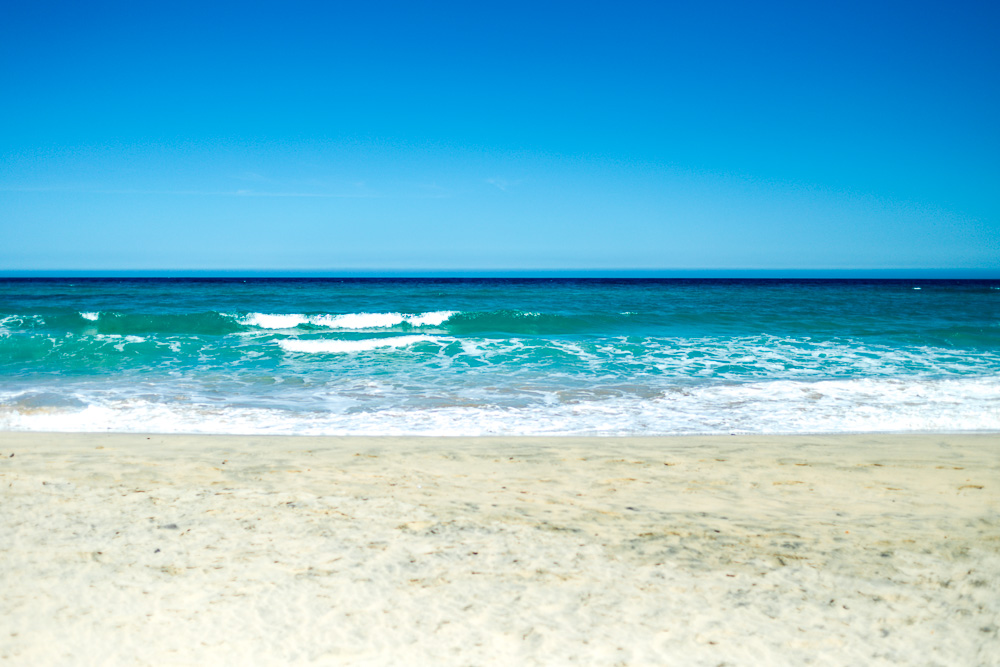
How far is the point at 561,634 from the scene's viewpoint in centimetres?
252

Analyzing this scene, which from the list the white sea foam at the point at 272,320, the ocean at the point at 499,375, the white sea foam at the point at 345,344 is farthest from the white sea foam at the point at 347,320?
the white sea foam at the point at 345,344

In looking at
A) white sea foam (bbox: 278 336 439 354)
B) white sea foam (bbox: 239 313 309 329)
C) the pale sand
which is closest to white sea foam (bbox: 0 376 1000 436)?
the pale sand

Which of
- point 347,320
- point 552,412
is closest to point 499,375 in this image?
point 552,412

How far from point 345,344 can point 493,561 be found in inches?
520

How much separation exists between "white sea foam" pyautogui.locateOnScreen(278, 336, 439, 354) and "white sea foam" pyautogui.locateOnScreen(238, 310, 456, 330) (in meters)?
4.44

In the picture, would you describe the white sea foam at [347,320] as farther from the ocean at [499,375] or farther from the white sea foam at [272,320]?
the ocean at [499,375]

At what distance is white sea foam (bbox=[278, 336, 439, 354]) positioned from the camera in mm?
14383

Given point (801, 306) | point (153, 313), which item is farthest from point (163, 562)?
point (801, 306)

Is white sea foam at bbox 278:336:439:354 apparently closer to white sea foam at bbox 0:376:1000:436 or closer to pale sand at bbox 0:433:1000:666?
white sea foam at bbox 0:376:1000:436

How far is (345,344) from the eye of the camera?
51.1 ft

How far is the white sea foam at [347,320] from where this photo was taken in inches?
813

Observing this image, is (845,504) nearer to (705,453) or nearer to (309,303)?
(705,453)

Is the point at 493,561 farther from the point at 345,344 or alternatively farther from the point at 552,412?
the point at 345,344

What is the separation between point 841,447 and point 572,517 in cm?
381
